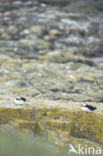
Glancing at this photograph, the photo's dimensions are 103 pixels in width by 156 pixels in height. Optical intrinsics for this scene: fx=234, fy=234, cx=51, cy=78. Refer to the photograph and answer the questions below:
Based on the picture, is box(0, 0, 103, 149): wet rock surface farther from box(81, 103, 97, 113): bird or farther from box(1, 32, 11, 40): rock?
box(81, 103, 97, 113): bird

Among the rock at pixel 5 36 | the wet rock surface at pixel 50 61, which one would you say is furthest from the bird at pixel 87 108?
the rock at pixel 5 36

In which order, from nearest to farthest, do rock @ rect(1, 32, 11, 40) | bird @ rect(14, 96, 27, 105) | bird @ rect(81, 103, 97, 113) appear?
bird @ rect(81, 103, 97, 113) < bird @ rect(14, 96, 27, 105) < rock @ rect(1, 32, 11, 40)

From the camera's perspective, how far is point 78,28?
116ft

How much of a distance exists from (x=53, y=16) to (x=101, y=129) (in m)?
29.5

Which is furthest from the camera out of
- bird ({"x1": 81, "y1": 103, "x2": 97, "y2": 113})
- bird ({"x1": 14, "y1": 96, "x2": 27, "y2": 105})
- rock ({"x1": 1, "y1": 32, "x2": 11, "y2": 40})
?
rock ({"x1": 1, "y1": 32, "x2": 11, "y2": 40})

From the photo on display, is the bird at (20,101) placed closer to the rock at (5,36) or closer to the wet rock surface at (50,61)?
the wet rock surface at (50,61)

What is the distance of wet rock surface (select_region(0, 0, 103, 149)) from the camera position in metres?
12.8

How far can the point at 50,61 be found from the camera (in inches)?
985

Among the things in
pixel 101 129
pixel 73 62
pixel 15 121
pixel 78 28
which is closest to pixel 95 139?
pixel 101 129

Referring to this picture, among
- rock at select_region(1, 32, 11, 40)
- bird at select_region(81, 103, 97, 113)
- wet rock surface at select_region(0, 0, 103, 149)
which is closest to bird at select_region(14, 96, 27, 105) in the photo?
wet rock surface at select_region(0, 0, 103, 149)

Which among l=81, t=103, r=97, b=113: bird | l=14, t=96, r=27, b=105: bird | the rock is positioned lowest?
the rock

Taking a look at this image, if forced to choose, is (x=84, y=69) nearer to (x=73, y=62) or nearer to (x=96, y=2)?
(x=73, y=62)

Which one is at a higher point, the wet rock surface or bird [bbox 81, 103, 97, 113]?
bird [bbox 81, 103, 97, 113]

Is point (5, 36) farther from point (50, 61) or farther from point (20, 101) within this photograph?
point (20, 101)
